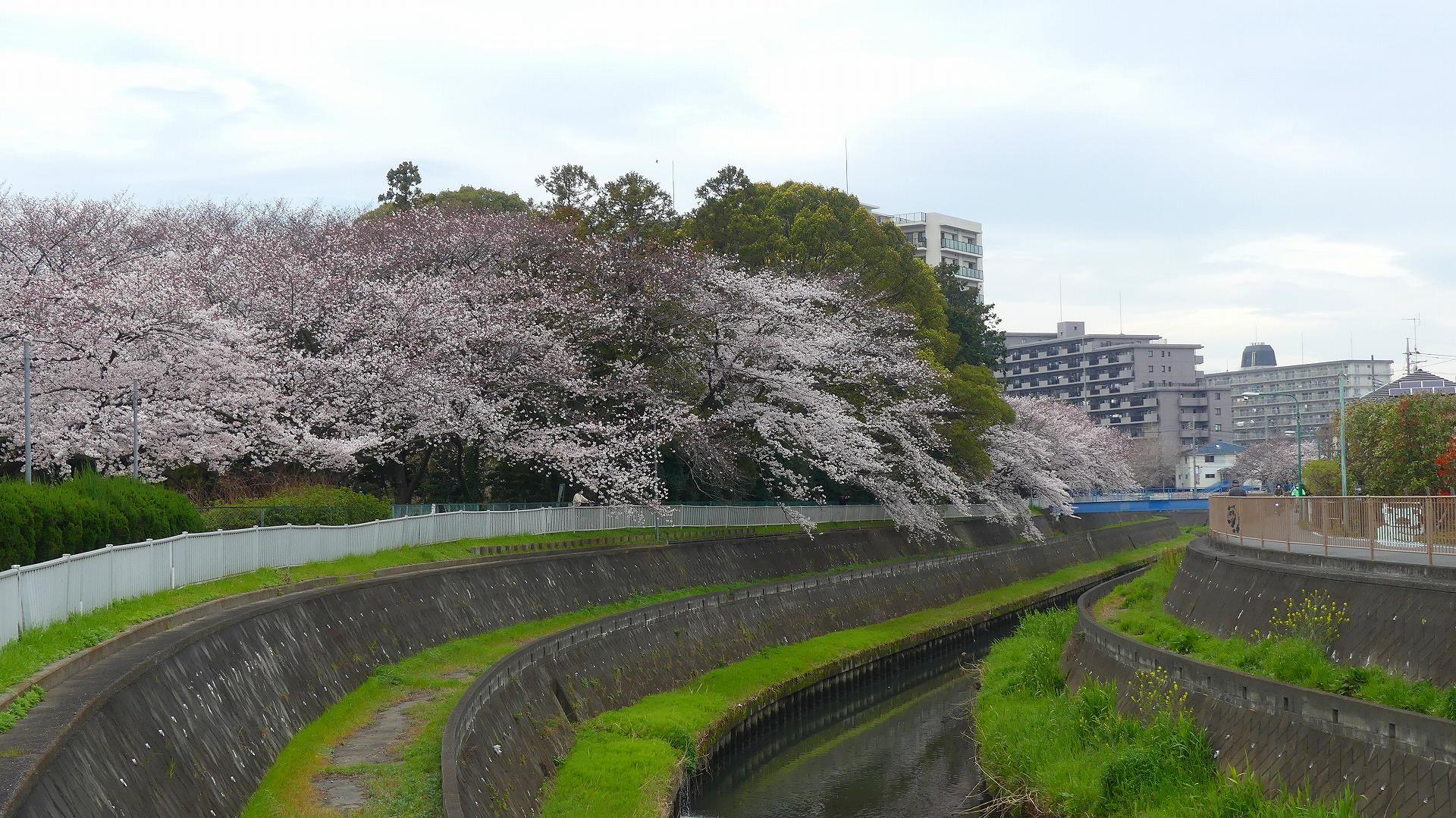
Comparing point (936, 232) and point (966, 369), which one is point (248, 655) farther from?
point (936, 232)

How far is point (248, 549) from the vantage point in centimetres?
2430

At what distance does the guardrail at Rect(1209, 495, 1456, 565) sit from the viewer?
1912cm

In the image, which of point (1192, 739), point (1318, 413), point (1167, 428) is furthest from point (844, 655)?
point (1318, 413)

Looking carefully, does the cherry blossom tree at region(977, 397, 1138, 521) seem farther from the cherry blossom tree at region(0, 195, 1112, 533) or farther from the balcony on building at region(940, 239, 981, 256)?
the balcony on building at region(940, 239, 981, 256)

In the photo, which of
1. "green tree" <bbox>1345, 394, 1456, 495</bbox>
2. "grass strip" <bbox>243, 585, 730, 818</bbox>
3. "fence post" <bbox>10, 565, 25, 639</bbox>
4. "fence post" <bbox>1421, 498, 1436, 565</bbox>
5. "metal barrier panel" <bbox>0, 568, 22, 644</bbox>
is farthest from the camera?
"green tree" <bbox>1345, 394, 1456, 495</bbox>

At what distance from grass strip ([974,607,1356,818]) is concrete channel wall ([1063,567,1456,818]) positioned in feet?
0.80

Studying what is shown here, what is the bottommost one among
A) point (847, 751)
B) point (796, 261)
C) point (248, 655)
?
point (847, 751)

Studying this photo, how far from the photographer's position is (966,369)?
187ft

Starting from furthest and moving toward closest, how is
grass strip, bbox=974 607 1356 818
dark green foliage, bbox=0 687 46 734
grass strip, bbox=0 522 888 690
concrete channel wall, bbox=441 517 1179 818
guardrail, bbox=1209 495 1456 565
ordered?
guardrail, bbox=1209 495 1456 565 < concrete channel wall, bbox=441 517 1179 818 < grass strip, bbox=974 607 1356 818 < grass strip, bbox=0 522 888 690 < dark green foliage, bbox=0 687 46 734

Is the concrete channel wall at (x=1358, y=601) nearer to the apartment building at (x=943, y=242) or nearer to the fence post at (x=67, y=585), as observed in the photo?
the fence post at (x=67, y=585)

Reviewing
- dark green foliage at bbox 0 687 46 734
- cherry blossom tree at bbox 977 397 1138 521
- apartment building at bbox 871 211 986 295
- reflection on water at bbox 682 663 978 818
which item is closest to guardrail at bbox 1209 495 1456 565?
reflection on water at bbox 682 663 978 818

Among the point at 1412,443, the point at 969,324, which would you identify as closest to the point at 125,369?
the point at 1412,443

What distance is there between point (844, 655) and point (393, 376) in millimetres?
15415

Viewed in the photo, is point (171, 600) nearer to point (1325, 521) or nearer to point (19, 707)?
point (19, 707)
